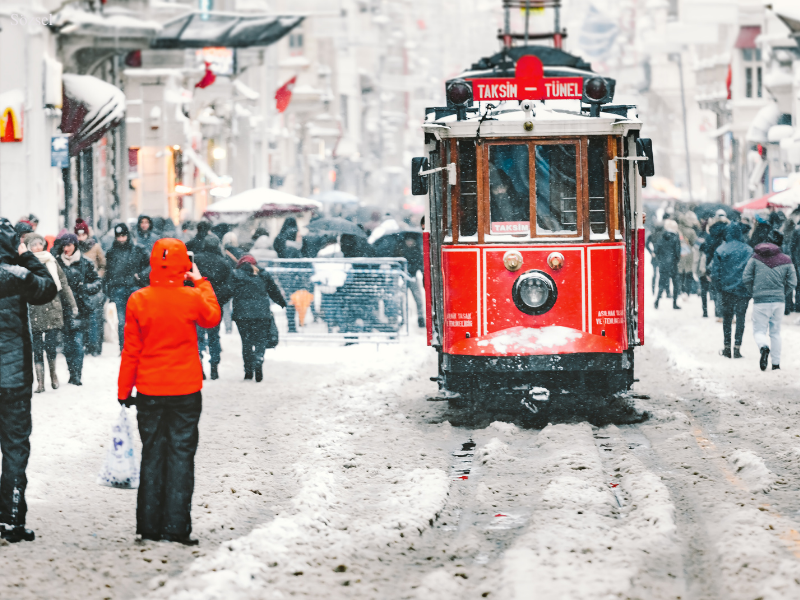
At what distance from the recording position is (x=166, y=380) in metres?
8.05

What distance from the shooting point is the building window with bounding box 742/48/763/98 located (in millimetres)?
53281

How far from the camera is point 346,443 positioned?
39.9 feet

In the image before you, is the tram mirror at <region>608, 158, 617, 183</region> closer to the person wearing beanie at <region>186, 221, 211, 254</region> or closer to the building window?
the person wearing beanie at <region>186, 221, 211, 254</region>

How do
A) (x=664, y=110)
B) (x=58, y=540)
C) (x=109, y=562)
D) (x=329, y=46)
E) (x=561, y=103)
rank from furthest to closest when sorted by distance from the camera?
(x=664, y=110), (x=329, y=46), (x=561, y=103), (x=58, y=540), (x=109, y=562)

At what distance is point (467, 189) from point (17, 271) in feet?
17.8

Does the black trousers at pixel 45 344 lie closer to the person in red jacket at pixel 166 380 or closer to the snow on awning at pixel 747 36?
the person in red jacket at pixel 166 380

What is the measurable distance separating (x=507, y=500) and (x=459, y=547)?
155cm

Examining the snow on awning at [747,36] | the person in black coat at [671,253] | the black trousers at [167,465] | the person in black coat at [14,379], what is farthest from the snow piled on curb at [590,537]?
the snow on awning at [747,36]

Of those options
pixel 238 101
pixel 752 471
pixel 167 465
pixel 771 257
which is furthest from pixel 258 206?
pixel 238 101

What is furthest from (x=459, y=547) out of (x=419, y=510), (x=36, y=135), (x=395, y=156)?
(x=395, y=156)

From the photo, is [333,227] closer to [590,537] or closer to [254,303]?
[254,303]

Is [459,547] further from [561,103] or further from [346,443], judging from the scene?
[561,103]

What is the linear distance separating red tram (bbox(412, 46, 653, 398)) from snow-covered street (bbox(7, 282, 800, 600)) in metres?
0.75

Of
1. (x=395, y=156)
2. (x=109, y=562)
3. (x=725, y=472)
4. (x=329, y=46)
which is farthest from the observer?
(x=395, y=156)
